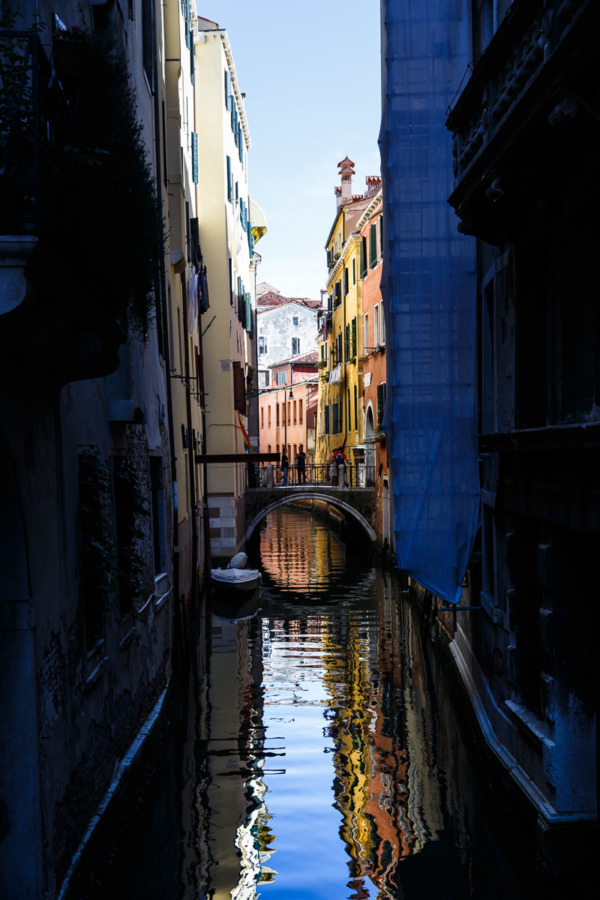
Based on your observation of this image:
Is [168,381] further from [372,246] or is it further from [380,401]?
[372,246]

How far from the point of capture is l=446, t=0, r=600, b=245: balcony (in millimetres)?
5238

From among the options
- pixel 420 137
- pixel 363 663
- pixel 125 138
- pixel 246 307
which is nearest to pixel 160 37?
pixel 420 137

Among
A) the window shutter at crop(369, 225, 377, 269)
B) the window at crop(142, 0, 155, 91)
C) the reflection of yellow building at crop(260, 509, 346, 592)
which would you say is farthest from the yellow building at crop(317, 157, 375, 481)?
the window at crop(142, 0, 155, 91)

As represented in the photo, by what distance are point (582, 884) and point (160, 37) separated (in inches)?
515

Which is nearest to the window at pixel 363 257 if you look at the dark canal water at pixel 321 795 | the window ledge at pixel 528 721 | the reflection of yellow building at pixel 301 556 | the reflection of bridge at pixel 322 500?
the reflection of bridge at pixel 322 500

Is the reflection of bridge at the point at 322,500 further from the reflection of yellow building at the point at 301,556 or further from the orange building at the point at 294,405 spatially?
the orange building at the point at 294,405

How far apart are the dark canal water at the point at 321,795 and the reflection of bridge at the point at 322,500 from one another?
12810mm

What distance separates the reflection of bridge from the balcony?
21025mm

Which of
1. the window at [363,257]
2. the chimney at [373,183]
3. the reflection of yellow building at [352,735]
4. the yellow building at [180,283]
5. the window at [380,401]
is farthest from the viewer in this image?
the chimney at [373,183]

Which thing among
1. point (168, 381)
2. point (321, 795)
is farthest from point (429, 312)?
point (321, 795)

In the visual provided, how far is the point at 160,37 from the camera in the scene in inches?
569

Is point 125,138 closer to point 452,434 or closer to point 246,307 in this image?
point 452,434

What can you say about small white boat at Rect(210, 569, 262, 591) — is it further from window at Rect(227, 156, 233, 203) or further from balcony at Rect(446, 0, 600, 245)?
balcony at Rect(446, 0, 600, 245)

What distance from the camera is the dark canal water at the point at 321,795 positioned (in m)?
7.02
